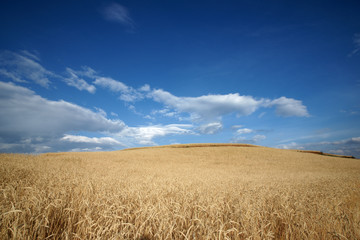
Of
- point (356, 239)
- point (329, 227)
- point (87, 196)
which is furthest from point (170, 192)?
point (356, 239)

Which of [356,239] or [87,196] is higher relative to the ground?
[87,196]

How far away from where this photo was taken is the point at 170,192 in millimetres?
5559

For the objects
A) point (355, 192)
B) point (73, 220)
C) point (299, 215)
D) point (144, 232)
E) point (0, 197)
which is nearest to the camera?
point (144, 232)

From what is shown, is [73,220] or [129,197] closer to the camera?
[73,220]

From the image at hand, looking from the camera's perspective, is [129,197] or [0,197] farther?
[129,197]

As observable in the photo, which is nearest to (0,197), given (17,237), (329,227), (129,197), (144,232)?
(17,237)

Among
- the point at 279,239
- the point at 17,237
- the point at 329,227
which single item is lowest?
the point at 279,239

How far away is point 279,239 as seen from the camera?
3.36 metres

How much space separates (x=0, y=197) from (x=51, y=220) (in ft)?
5.64

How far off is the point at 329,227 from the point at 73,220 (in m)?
4.65

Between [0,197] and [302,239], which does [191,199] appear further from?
[0,197]

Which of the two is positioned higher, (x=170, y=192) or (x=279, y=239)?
(x=170, y=192)

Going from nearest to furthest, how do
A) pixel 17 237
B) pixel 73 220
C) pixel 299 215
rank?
pixel 17 237, pixel 73 220, pixel 299 215

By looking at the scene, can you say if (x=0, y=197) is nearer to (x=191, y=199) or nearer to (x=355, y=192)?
(x=191, y=199)
